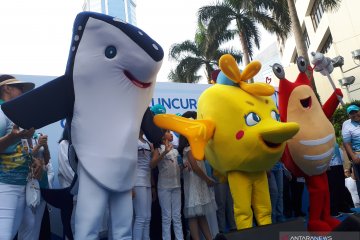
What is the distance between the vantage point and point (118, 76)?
2.67 m

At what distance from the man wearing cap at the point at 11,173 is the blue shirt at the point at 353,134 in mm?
4140

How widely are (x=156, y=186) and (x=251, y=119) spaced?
1.59 meters

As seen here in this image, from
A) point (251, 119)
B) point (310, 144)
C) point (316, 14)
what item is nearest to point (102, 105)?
point (251, 119)

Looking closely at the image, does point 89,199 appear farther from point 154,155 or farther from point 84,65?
point 154,155

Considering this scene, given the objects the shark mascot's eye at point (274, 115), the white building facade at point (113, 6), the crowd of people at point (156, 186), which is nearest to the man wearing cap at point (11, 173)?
the crowd of people at point (156, 186)

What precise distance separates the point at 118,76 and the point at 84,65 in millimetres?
261

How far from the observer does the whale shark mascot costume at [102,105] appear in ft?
8.29

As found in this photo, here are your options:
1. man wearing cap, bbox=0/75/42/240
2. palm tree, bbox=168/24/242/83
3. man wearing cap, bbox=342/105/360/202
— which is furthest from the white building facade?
man wearing cap, bbox=0/75/42/240

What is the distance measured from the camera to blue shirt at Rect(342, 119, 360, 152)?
4.91 m

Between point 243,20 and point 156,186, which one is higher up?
point 243,20

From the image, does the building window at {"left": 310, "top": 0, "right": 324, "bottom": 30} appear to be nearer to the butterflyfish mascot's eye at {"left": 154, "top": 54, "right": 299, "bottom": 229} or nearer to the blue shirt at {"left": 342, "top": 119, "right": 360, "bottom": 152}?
the blue shirt at {"left": 342, "top": 119, "right": 360, "bottom": 152}

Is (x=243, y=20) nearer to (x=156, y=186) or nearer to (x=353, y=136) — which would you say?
(x=353, y=136)

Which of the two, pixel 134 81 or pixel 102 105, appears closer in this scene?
pixel 102 105

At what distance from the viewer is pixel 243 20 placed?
48.1 feet
